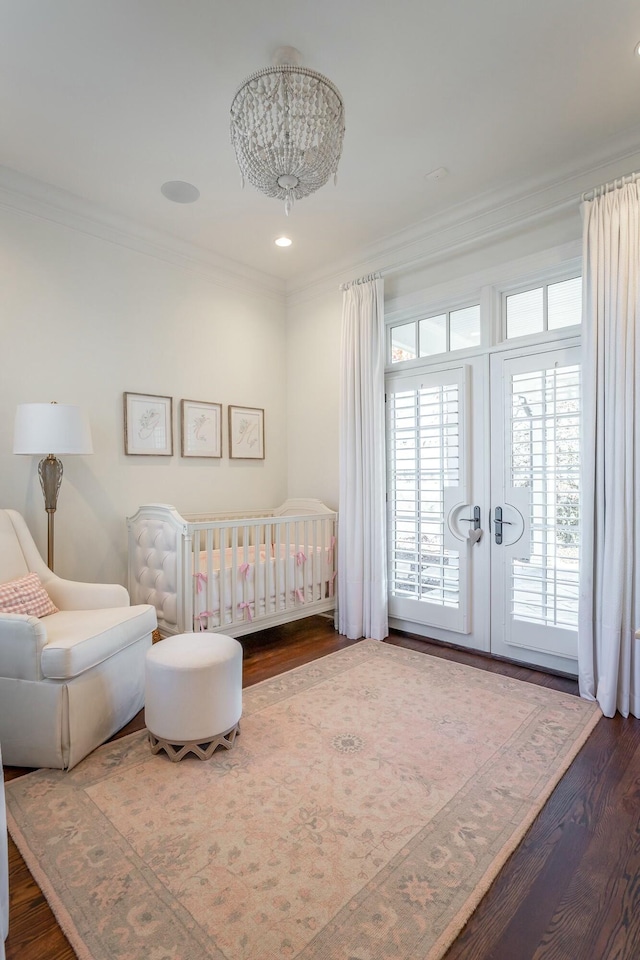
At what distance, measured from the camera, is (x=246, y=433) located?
13.9 ft

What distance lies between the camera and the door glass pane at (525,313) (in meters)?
3.07

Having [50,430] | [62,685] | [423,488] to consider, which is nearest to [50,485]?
[50,430]

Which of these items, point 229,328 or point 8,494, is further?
point 229,328

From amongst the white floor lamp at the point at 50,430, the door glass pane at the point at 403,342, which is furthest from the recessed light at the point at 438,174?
the white floor lamp at the point at 50,430

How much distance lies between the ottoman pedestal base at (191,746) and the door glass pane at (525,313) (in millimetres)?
2839

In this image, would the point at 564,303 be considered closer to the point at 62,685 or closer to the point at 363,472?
the point at 363,472

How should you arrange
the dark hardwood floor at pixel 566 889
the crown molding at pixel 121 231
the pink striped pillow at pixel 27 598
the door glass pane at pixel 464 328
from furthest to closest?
the door glass pane at pixel 464 328
the crown molding at pixel 121 231
the pink striped pillow at pixel 27 598
the dark hardwood floor at pixel 566 889

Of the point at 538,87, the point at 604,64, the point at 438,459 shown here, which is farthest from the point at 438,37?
the point at 438,459

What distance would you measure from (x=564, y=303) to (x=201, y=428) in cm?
268

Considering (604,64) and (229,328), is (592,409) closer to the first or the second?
(604,64)

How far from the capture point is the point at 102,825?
5.41 feet

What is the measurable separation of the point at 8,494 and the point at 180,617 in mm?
1254

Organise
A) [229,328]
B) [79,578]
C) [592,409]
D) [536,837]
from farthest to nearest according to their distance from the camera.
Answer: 1. [229,328]
2. [79,578]
3. [592,409]
4. [536,837]

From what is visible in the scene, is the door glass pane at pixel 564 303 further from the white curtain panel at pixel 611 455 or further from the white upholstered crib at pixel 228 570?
the white upholstered crib at pixel 228 570
